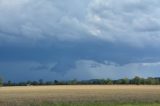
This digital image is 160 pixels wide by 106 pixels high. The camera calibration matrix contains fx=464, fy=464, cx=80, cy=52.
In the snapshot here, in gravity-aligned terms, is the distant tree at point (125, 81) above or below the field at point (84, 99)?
above

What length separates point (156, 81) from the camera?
151m

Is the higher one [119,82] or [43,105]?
[119,82]

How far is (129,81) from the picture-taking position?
15562 centimetres

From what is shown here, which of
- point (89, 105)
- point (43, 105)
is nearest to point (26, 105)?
point (43, 105)

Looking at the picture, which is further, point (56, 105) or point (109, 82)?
point (109, 82)

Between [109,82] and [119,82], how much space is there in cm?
371

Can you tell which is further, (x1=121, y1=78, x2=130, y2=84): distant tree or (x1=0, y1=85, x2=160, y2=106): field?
(x1=121, y1=78, x2=130, y2=84): distant tree

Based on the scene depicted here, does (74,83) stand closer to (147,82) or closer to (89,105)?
(147,82)

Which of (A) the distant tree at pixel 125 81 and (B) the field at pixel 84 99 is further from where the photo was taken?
(A) the distant tree at pixel 125 81

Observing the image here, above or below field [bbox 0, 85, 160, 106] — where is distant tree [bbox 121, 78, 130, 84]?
above

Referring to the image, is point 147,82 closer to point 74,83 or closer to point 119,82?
point 119,82

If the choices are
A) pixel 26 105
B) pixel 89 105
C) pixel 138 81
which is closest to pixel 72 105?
pixel 89 105

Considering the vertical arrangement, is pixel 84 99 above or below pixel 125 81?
below

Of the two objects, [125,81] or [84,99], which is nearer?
[84,99]
